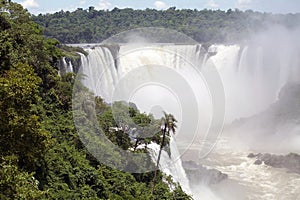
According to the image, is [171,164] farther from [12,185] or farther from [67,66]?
[12,185]

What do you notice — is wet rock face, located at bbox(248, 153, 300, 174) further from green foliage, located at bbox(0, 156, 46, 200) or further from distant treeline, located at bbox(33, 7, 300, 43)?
distant treeline, located at bbox(33, 7, 300, 43)

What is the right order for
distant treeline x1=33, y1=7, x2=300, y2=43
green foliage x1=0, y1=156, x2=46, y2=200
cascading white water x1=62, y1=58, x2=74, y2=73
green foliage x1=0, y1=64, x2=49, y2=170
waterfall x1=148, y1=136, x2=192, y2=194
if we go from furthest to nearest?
distant treeline x1=33, y1=7, x2=300, y2=43 → cascading white water x1=62, y1=58, x2=74, y2=73 → waterfall x1=148, y1=136, x2=192, y2=194 → green foliage x1=0, y1=64, x2=49, y2=170 → green foliage x1=0, y1=156, x2=46, y2=200

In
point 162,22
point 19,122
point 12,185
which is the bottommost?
point 12,185

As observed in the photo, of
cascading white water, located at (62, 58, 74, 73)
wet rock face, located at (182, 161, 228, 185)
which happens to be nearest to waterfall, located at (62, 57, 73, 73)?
cascading white water, located at (62, 58, 74, 73)

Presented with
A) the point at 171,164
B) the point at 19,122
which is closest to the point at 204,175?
the point at 171,164

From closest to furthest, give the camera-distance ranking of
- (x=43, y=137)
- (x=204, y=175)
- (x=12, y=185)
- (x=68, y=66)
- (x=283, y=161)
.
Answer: (x=12, y=185), (x=43, y=137), (x=204, y=175), (x=68, y=66), (x=283, y=161)

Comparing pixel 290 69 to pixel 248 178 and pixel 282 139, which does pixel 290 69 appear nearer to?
pixel 282 139

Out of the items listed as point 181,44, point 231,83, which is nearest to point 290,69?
point 231,83
